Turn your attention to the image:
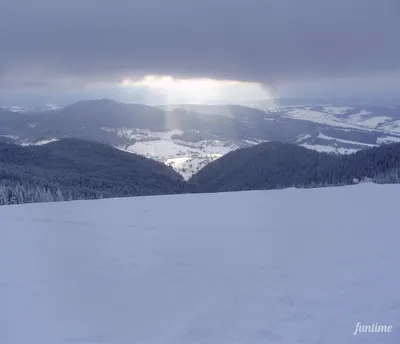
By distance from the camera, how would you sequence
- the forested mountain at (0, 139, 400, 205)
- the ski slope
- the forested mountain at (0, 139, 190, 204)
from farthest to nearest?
the forested mountain at (0, 139, 190, 204), the forested mountain at (0, 139, 400, 205), the ski slope

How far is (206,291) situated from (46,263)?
149 inches

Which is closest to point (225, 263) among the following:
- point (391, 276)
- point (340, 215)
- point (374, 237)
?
point (391, 276)

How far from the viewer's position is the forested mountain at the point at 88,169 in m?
61.7

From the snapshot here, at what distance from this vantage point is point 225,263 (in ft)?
26.5

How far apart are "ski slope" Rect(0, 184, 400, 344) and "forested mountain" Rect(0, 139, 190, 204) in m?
42.7

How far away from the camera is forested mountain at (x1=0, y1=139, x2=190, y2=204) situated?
6169 centimetres

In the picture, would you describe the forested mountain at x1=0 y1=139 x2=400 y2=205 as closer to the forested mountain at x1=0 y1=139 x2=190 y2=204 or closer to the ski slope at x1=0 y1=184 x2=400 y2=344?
the forested mountain at x1=0 y1=139 x2=190 y2=204

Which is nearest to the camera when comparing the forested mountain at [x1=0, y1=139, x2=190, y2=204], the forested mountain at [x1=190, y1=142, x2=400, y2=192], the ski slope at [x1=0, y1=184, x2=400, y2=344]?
the ski slope at [x1=0, y1=184, x2=400, y2=344]

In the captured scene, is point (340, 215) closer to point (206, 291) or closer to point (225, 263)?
point (225, 263)

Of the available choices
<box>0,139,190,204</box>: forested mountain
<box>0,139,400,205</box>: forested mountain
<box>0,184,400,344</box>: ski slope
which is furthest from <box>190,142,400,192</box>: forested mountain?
<box>0,184,400,344</box>: ski slope

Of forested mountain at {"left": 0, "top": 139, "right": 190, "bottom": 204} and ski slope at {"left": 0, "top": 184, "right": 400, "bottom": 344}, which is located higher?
ski slope at {"left": 0, "top": 184, "right": 400, "bottom": 344}

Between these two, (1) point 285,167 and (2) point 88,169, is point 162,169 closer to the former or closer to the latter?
(2) point 88,169

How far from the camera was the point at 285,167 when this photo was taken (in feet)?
292

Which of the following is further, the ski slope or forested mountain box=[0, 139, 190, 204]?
forested mountain box=[0, 139, 190, 204]
